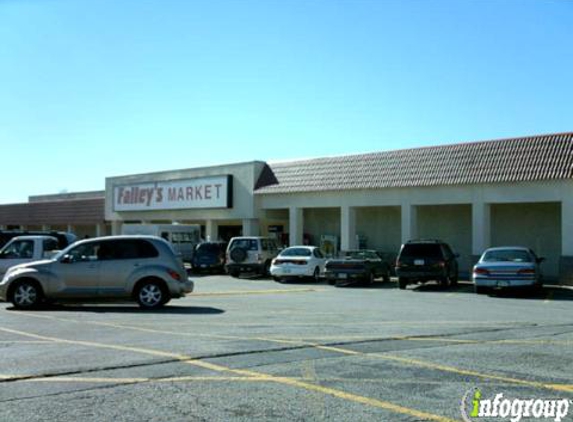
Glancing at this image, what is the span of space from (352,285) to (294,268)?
8.43ft

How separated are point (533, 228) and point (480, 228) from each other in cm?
338

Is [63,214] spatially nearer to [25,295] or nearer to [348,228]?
[348,228]

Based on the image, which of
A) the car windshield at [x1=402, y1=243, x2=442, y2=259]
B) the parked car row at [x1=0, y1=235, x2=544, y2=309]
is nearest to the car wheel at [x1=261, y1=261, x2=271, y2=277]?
the parked car row at [x1=0, y1=235, x2=544, y2=309]

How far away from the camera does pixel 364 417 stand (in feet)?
19.8

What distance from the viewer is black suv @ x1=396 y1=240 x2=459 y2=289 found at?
23.1 meters

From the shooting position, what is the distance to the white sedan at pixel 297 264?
88.1 ft

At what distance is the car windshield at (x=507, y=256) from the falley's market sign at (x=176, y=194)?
57.8 feet

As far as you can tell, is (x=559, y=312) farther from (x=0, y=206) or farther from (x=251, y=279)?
(x=0, y=206)

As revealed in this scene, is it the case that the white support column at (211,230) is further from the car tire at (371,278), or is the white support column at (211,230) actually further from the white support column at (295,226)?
the car tire at (371,278)

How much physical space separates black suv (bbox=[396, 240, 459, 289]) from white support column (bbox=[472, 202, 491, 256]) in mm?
3727

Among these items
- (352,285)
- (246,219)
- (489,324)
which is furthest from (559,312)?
(246,219)

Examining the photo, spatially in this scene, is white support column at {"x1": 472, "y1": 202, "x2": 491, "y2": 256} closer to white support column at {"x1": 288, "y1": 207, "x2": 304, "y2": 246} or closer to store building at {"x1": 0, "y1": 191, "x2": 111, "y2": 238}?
white support column at {"x1": 288, "y1": 207, "x2": 304, "y2": 246}

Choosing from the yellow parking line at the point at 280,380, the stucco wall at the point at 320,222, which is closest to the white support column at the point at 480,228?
the stucco wall at the point at 320,222

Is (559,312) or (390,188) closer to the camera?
(559,312)
